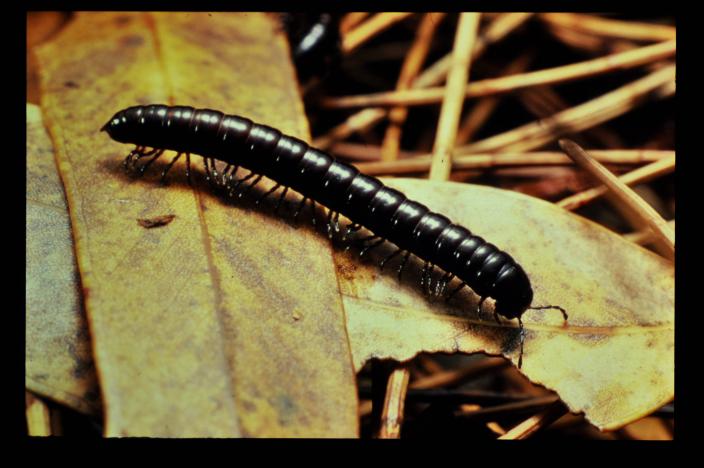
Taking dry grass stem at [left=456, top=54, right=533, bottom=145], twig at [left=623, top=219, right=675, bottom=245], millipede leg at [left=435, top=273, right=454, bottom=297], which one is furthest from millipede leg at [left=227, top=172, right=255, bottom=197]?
twig at [left=623, top=219, right=675, bottom=245]

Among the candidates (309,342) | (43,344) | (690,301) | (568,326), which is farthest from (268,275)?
(690,301)

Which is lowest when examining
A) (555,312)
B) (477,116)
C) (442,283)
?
(555,312)

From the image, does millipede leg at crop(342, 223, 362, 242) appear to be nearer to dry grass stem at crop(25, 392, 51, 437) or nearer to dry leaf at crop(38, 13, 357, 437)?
dry leaf at crop(38, 13, 357, 437)

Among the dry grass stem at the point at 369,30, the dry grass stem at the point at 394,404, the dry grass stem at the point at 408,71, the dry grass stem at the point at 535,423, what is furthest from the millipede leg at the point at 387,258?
the dry grass stem at the point at 369,30

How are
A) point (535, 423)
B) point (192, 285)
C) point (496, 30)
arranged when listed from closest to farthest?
point (192, 285)
point (535, 423)
point (496, 30)

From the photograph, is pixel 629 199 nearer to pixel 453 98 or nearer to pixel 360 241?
Result: pixel 453 98

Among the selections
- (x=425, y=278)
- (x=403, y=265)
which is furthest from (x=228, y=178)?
(x=425, y=278)

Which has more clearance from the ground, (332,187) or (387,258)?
(332,187)
